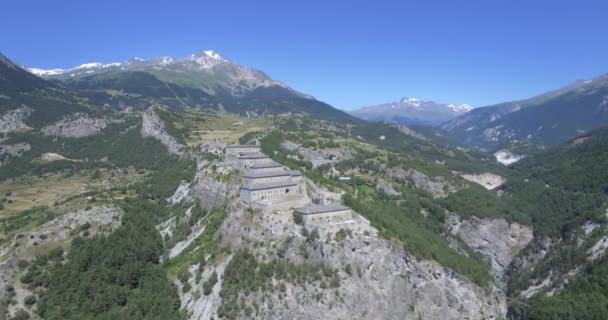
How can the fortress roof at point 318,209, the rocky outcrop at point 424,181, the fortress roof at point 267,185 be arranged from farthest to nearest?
the rocky outcrop at point 424,181, the fortress roof at point 267,185, the fortress roof at point 318,209

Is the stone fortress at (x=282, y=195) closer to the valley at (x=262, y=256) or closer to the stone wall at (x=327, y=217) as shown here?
the stone wall at (x=327, y=217)

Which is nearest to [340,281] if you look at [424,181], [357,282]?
[357,282]

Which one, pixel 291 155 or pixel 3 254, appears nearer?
pixel 3 254

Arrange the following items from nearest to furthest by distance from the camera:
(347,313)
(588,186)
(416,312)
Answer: (347,313) < (416,312) < (588,186)

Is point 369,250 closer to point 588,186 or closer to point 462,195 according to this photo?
point 462,195

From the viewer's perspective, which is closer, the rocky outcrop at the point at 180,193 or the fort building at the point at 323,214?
the fort building at the point at 323,214

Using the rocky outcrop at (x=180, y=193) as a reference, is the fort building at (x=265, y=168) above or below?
above

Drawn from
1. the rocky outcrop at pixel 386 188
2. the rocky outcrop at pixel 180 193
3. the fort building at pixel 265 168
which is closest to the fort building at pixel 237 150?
the rocky outcrop at pixel 180 193

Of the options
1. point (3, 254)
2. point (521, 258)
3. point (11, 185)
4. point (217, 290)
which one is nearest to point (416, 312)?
point (217, 290)

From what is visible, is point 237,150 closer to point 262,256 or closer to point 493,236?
point 262,256
